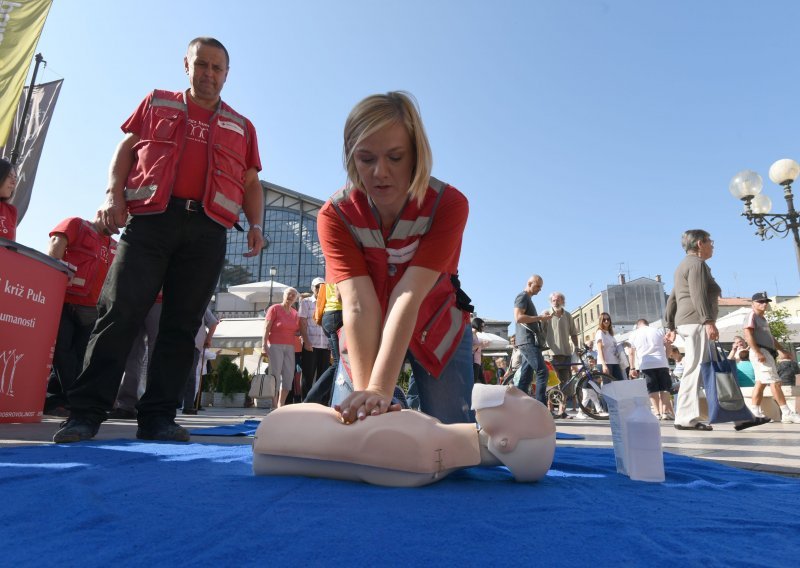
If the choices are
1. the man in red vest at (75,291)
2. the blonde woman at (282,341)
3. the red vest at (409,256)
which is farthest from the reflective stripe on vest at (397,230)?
the blonde woman at (282,341)

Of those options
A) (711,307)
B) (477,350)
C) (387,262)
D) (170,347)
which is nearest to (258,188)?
(170,347)

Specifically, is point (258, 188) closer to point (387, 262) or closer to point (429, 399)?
point (387, 262)

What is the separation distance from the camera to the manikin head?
147cm

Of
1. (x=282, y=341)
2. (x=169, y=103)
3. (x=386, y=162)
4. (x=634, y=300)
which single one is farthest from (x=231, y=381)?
(x=634, y=300)

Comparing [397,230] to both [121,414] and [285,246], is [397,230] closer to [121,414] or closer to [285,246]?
[121,414]

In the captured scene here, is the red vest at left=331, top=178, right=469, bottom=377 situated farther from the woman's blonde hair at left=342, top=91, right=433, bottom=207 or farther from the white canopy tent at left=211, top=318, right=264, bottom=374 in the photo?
the white canopy tent at left=211, top=318, right=264, bottom=374

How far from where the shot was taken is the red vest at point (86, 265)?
4312 mm

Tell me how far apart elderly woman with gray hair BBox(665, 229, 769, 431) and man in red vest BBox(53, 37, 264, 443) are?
3946mm

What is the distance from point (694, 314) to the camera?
4648 millimetres

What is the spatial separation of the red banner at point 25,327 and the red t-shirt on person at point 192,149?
1416 millimetres

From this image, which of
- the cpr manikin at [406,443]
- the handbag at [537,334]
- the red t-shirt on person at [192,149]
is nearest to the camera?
the cpr manikin at [406,443]

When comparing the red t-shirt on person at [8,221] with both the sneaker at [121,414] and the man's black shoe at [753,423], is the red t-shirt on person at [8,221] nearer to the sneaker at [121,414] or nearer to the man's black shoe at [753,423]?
the sneaker at [121,414]

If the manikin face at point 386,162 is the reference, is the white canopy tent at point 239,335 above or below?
above

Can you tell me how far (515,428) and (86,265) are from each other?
417 cm
